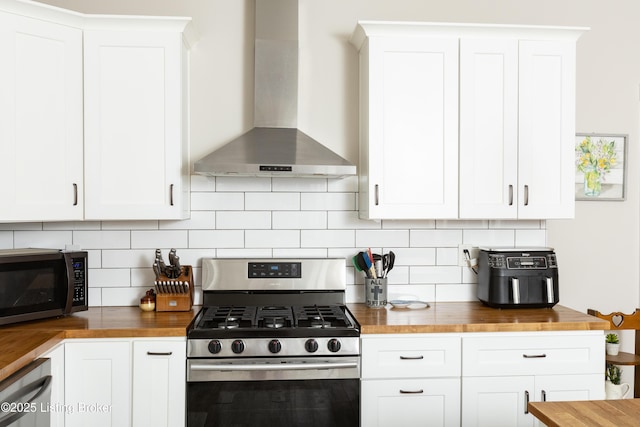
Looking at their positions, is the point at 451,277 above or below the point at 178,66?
below

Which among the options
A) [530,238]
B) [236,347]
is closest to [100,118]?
[236,347]

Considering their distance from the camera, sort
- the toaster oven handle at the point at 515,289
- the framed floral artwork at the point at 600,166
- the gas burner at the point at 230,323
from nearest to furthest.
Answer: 1. the gas burner at the point at 230,323
2. the toaster oven handle at the point at 515,289
3. the framed floral artwork at the point at 600,166

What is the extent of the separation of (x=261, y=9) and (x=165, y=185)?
1120 millimetres

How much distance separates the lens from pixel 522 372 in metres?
2.48

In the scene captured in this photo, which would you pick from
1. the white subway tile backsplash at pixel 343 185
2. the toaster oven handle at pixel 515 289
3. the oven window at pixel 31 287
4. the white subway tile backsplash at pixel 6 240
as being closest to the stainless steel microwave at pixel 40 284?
the oven window at pixel 31 287

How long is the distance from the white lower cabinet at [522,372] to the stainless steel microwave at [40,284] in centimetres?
185

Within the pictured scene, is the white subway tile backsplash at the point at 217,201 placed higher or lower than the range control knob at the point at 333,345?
higher

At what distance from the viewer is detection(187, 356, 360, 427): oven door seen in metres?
2.29

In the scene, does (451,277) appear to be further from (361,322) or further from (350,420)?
(350,420)

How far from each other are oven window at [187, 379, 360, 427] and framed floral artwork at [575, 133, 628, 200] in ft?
6.43

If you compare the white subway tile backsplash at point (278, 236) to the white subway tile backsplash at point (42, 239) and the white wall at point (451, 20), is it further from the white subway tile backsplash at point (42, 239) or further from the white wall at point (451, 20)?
the white wall at point (451, 20)

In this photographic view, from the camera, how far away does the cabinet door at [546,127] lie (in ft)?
9.06

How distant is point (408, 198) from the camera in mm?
2730

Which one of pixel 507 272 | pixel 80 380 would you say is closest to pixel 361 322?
pixel 507 272
